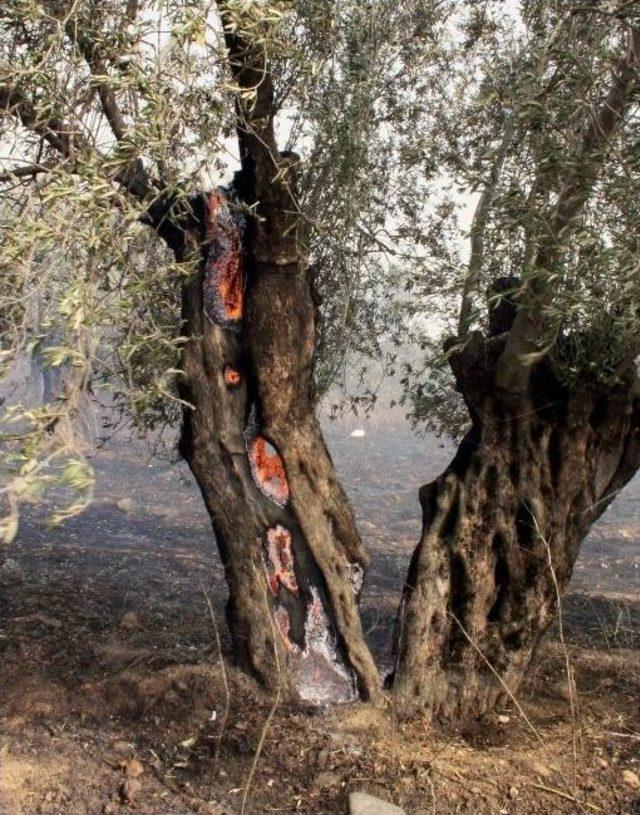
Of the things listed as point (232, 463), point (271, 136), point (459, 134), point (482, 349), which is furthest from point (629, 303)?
point (459, 134)

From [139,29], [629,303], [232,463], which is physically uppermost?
[139,29]

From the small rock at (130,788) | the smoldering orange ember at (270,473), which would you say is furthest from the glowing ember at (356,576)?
the small rock at (130,788)

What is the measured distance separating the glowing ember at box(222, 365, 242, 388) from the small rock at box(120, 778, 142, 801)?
226 centimetres

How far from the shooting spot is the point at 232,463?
17.9 feet

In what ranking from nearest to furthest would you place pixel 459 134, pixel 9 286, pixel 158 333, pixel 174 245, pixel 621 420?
pixel 158 333, pixel 9 286, pixel 174 245, pixel 621 420, pixel 459 134

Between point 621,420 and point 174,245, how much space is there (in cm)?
305

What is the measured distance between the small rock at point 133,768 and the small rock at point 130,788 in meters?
0.07

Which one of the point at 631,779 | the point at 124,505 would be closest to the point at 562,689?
the point at 631,779

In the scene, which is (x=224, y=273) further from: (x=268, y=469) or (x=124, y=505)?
(x=124, y=505)

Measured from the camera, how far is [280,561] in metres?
5.55

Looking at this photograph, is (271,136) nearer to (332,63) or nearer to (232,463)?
(332,63)

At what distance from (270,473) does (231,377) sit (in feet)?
2.13

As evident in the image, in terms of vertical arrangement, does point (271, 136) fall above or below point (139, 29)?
below

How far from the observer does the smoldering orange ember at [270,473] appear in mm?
5512
